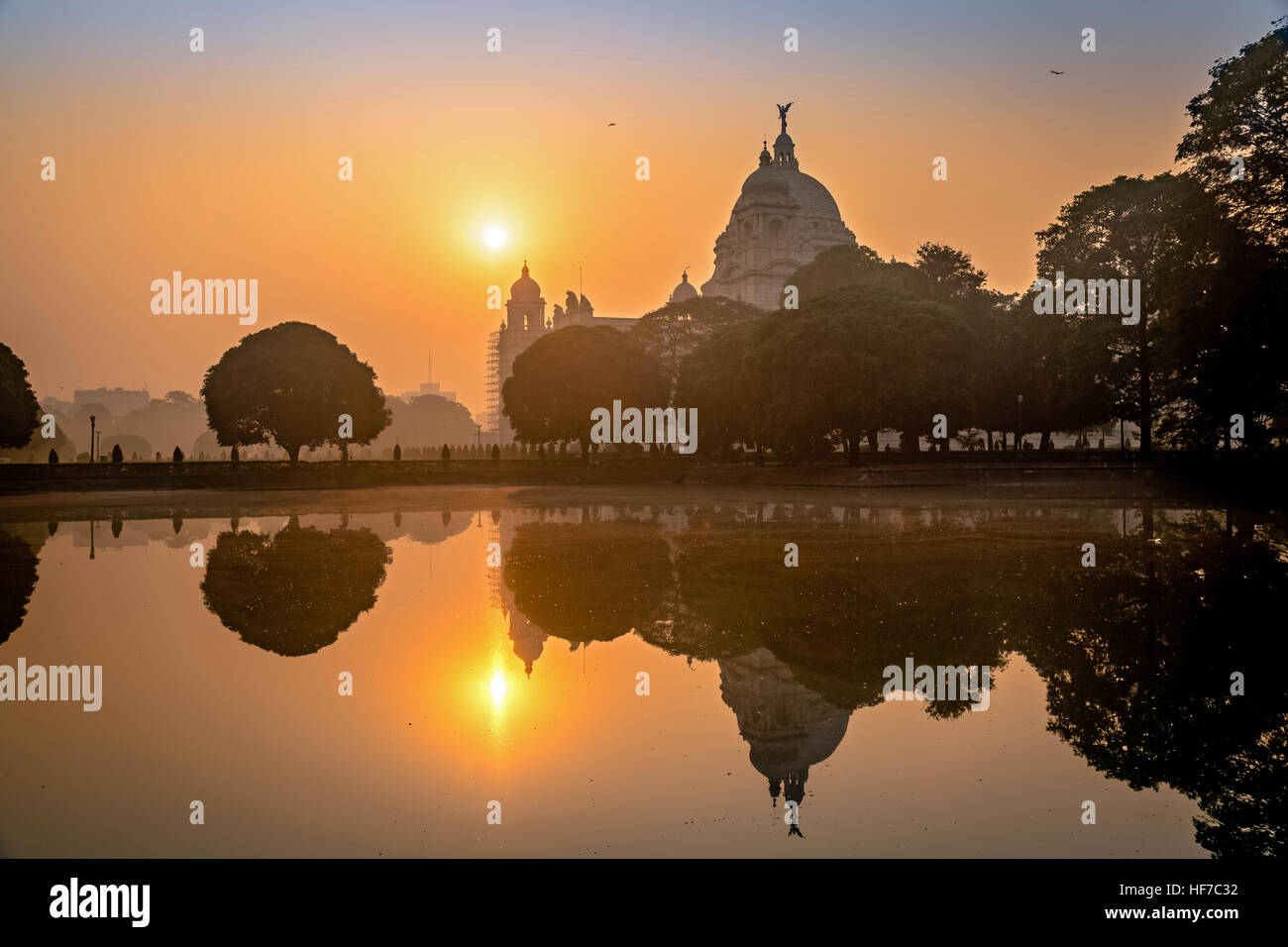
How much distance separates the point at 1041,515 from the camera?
107ft

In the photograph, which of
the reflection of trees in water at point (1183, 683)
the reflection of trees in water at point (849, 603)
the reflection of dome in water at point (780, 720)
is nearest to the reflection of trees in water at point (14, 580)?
the reflection of trees in water at point (849, 603)

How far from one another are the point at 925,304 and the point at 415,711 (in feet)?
165

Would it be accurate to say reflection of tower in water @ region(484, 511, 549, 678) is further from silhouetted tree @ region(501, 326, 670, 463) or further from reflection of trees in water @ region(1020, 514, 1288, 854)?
silhouetted tree @ region(501, 326, 670, 463)

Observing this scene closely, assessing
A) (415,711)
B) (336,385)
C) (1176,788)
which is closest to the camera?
(1176,788)

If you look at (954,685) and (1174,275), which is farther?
(1174,275)

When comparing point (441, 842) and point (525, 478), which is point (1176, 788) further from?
point (525, 478)

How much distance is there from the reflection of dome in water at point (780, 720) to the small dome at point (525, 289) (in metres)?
161

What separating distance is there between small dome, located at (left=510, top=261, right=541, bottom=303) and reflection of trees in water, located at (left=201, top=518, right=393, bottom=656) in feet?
474

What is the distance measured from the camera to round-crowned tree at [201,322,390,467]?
67562 millimetres

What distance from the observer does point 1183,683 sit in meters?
11.4

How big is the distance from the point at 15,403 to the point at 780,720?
67764mm

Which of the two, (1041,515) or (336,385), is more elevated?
(336,385)

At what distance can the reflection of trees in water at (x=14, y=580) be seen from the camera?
15328mm
